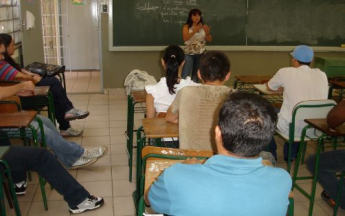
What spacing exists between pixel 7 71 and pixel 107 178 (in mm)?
1549

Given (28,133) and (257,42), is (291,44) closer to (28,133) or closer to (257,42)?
(257,42)

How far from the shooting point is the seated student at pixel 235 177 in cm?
109

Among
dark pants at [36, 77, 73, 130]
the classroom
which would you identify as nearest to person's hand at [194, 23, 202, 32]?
the classroom

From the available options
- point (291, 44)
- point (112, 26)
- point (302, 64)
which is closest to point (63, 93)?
point (112, 26)

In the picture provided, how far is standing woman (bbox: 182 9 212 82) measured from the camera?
527 centimetres

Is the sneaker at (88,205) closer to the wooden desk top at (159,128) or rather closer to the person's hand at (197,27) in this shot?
the wooden desk top at (159,128)

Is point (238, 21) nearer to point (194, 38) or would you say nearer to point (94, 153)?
point (194, 38)

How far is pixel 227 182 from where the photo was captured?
42.8 inches

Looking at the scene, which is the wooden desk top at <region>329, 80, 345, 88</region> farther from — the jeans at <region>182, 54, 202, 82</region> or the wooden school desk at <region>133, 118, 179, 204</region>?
the wooden school desk at <region>133, 118, 179, 204</region>

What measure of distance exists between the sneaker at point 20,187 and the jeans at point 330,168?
85.8 inches

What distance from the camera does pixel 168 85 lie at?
2725mm

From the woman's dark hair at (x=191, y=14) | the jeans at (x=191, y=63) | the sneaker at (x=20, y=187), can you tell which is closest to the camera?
the sneaker at (x=20, y=187)

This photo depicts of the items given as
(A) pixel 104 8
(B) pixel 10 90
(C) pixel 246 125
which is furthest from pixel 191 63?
(C) pixel 246 125

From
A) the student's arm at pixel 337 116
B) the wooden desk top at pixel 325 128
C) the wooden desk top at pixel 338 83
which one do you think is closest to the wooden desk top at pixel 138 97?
the wooden desk top at pixel 325 128
